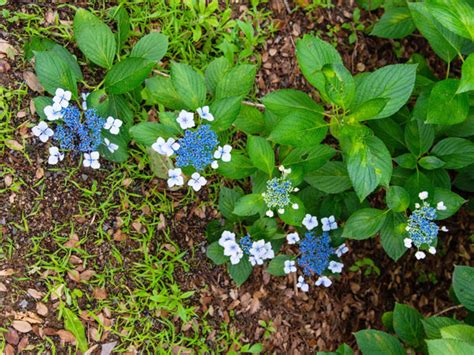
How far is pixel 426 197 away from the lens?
2441 millimetres

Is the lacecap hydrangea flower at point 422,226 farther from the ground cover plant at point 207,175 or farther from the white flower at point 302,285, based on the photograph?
the white flower at point 302,285

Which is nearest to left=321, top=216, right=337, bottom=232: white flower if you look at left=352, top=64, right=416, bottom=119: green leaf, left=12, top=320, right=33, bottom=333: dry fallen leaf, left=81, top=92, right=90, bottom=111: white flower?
→ left=352, top=64, right=416, bottom=119: green leaf

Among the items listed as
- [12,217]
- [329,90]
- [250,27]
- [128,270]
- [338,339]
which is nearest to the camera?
[329,90]

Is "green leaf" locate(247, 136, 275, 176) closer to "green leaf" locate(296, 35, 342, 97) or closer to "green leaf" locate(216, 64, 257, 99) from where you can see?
"green leaf" locate(216, 64, 257, 99)

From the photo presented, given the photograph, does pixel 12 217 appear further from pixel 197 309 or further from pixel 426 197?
pixel 426 197

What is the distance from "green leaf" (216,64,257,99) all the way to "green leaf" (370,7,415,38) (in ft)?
3.22

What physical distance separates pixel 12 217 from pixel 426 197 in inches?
73.6

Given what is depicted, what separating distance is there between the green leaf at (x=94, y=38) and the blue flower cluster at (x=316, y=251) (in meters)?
1.24

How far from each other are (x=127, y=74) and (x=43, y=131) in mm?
433

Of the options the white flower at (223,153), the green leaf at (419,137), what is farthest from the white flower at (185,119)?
the green leaf at (419,137)

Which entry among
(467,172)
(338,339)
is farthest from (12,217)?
(467,172)

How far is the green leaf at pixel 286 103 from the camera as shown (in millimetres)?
2291

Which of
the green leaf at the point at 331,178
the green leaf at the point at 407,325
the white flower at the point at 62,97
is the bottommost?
the green leaf at the point at 407,325

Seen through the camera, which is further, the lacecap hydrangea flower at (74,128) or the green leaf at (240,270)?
the green leaf at (240,270)
